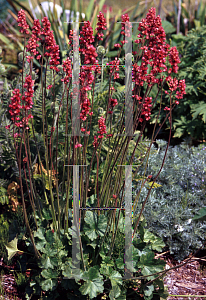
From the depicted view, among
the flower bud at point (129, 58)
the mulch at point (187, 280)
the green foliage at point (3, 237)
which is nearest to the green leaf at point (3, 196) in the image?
the green foliage at point (3, 237)

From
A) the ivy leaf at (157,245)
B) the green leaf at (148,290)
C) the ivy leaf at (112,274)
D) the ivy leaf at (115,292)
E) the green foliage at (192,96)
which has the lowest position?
the green leaf at (148,290)

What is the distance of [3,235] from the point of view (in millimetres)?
2006

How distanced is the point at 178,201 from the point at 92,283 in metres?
1.13

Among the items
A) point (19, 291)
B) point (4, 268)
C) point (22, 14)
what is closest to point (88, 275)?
point (19, 291)

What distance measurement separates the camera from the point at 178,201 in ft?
7.79

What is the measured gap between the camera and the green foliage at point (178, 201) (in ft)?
7.30

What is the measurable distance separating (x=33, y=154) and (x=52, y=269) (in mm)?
1003

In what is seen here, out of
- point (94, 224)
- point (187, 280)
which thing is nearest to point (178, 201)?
point (187, 280)

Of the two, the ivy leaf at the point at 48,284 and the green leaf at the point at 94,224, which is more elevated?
the green leaf at the point at 94,224

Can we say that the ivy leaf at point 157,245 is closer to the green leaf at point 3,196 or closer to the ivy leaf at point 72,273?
the ivy leaf at point 72,273

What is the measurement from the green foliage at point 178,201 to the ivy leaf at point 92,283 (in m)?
0.81

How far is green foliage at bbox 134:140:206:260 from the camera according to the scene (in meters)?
2.22

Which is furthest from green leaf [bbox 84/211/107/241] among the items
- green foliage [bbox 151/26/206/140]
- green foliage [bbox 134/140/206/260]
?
green foliage [bbox 151/26/206/140]

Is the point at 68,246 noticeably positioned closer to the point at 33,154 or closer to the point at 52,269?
the point at 52,269
